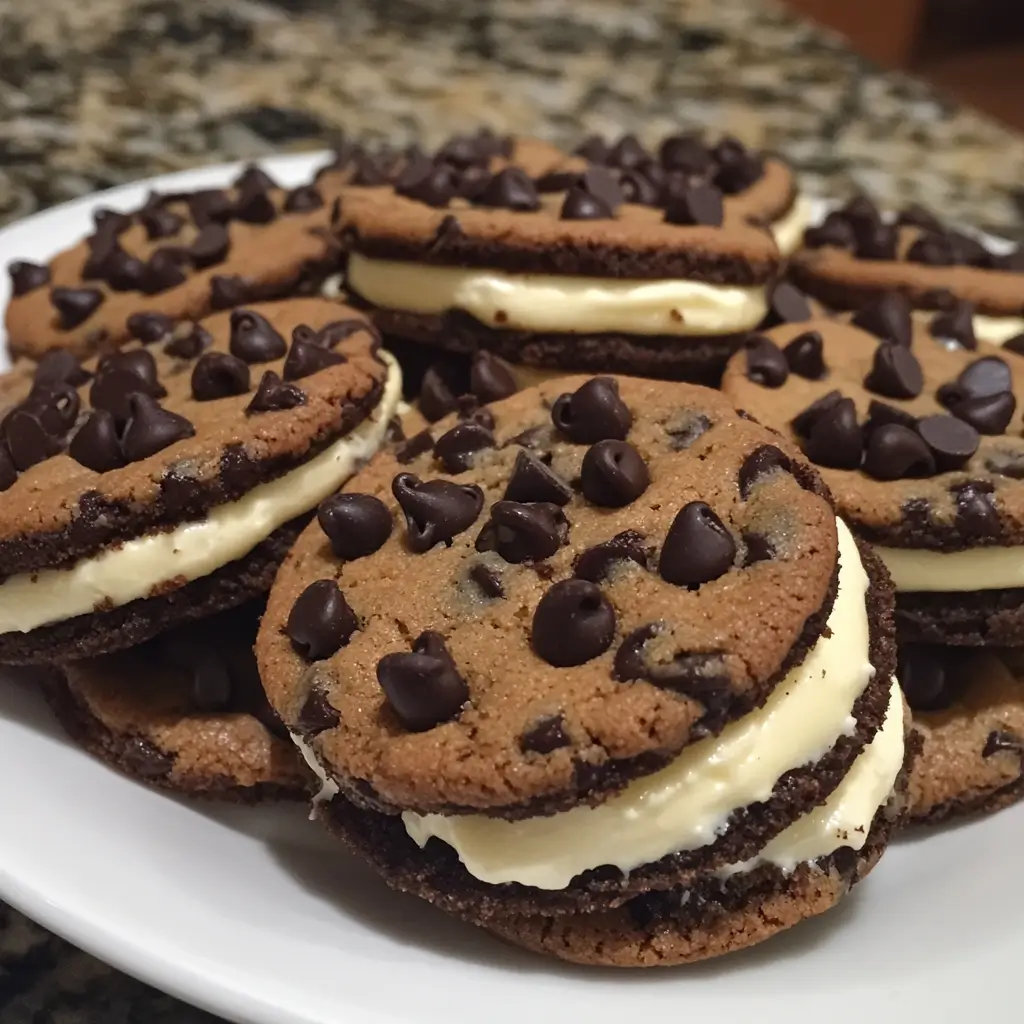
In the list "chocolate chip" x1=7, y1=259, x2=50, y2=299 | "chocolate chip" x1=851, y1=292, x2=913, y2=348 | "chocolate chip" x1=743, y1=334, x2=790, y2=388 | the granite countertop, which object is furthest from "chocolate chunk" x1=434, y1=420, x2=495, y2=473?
the granite countertop

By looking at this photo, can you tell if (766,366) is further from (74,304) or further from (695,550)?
(74,304)

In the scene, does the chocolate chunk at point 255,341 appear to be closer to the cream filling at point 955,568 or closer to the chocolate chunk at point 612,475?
the chocolate chunk at point 612,475

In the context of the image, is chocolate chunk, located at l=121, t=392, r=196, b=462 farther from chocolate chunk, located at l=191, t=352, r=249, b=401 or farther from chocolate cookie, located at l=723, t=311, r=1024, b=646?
chocolate cookie, located at l=723, t=311, r=1024, b=646

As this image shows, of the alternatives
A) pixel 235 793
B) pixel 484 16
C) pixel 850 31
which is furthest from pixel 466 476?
pixel 850 31

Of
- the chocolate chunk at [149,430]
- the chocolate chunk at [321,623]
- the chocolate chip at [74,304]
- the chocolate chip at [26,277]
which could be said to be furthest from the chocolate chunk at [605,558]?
the chocolate chip at [26,277]

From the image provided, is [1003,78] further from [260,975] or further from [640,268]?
[260,975]

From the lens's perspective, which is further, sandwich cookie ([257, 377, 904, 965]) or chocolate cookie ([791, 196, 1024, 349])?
chocolate cookie ([791, 196, 1024, 349])
